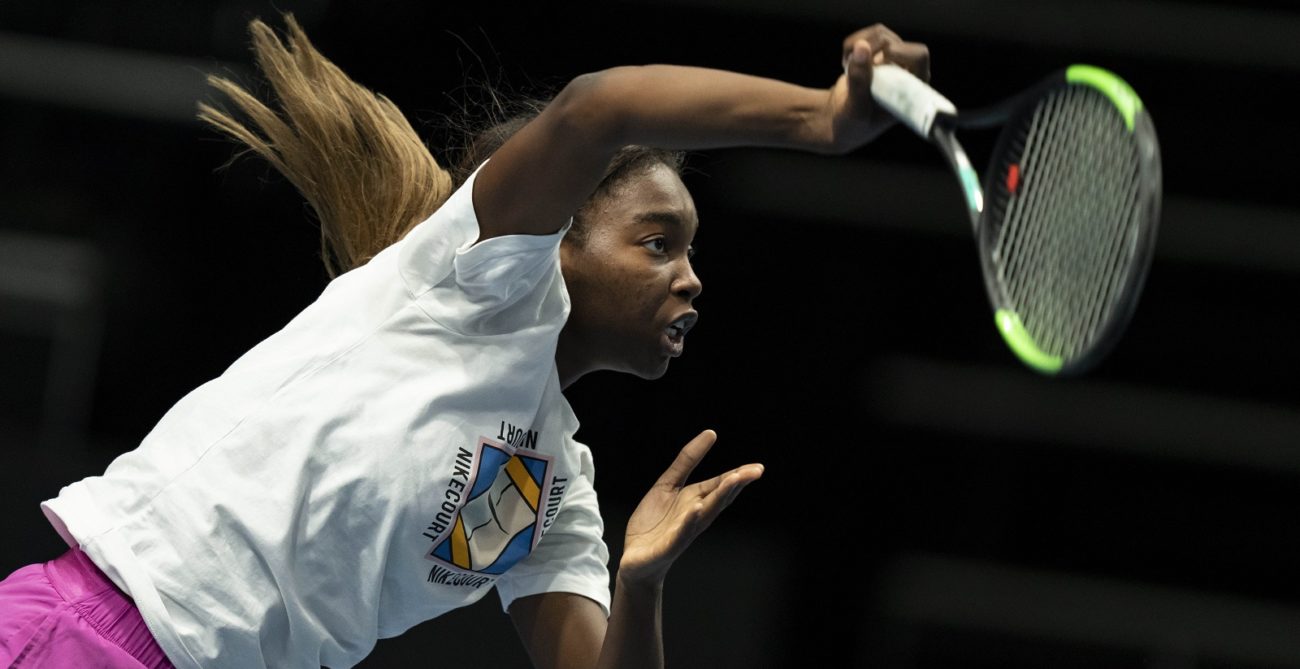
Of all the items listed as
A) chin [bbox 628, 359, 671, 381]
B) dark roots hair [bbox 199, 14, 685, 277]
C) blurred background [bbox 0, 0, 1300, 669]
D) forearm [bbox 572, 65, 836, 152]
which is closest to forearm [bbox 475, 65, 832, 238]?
forearm [bbox 572, 65, 836, 152]

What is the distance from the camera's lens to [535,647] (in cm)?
181

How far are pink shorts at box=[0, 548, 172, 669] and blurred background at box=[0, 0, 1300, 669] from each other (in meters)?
1.59

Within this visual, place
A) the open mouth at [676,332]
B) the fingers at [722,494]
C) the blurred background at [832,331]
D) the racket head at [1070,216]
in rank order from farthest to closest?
the blurred background at [832,331], the open mouth at [676,332], the fingers at [722,494], the racket head at [1070,216]

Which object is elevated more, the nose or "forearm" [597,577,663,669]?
the nose

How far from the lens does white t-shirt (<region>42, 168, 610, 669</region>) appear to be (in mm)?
1455

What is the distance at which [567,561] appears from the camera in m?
1.82

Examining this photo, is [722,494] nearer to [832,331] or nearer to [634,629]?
[634,629]

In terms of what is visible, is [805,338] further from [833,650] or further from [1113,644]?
[1113,644]

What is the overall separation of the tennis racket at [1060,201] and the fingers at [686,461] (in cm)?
41

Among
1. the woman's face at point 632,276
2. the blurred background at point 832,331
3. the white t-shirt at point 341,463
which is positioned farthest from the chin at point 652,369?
the blurred background at point 832,331

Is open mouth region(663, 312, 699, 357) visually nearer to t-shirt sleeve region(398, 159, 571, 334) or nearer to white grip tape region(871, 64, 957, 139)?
t-shirt sleeve region(398, 159, 571, 334)

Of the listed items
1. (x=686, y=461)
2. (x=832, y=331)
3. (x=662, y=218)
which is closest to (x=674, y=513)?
(x=686, y=461)

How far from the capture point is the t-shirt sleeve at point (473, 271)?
1.45 meters

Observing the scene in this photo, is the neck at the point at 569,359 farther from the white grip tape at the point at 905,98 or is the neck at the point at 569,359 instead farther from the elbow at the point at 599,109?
the white grip tape at the point at 905,98
